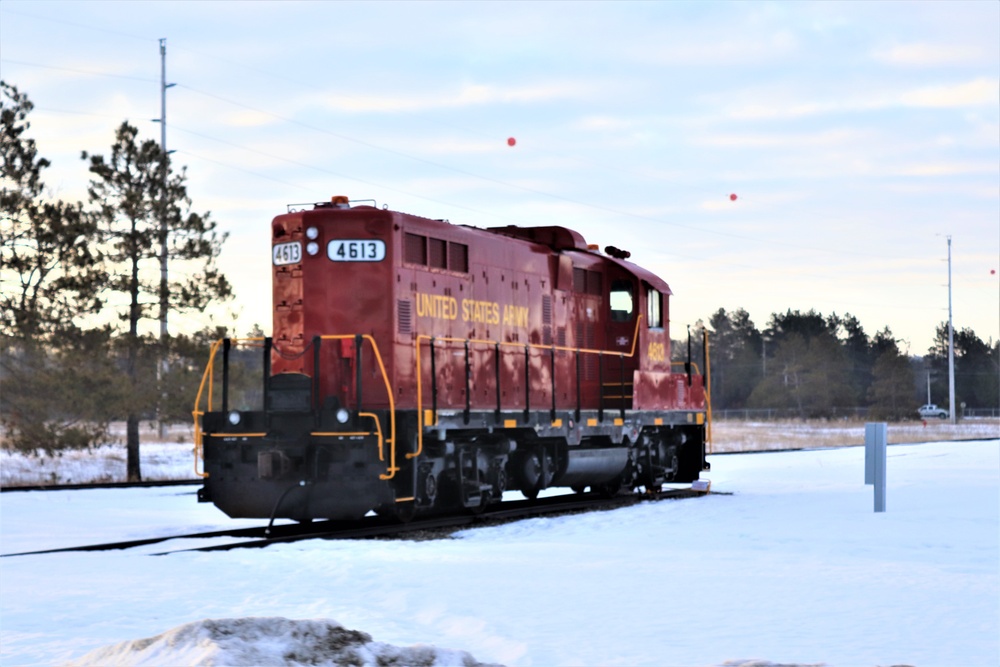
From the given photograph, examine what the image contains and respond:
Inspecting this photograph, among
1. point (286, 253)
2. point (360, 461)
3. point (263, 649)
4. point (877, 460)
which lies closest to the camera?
point (263, 649)

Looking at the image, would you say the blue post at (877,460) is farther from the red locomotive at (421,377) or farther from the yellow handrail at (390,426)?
the yellow handrail at (390,426)

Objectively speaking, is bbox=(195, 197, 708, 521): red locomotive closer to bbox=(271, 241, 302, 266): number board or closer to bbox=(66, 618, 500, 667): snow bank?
bbox=(271, 241, 302, 266): number board

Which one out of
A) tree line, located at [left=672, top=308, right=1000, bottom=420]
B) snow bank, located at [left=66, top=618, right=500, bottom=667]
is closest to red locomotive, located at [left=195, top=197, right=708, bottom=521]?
snow bank, located at [left=66, top=618, right=500, bottom=667]

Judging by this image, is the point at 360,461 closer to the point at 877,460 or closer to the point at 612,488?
the point at 612,488

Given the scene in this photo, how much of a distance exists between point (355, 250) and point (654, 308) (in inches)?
286

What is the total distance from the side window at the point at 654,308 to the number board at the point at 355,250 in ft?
21.8

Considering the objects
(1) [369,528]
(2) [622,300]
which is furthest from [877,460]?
(1) [369,528]

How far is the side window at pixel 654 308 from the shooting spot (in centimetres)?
2112

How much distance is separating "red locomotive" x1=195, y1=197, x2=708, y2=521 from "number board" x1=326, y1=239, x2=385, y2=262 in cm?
2

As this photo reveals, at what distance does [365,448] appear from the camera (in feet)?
47.8

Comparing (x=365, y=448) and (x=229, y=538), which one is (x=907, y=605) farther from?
(x=229, y=538)

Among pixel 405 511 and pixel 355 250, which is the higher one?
pixel 355 250

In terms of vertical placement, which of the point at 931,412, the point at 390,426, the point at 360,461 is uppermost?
the point at 390,426

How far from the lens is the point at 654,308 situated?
21469 mm
